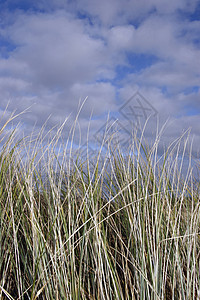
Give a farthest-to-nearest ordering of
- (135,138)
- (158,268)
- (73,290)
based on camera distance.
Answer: (135,138), (158,268), (73,290)

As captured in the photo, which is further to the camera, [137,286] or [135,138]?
[135,138]

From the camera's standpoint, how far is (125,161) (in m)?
2.45

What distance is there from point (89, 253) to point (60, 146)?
0.89 metres

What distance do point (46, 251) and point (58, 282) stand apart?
0.71ft

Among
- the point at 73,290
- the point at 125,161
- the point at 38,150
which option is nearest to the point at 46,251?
the point at 73,290

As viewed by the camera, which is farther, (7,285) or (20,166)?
(20,166)

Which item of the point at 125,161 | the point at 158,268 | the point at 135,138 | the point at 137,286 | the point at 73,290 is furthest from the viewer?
the point at 125,161

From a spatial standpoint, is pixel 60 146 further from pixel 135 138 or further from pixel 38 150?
pixel 135 138

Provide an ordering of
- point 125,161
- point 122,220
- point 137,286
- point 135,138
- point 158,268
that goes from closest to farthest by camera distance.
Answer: point 137,286 → point 158,268 → point 122,220 → point 135,138 → point 125,161

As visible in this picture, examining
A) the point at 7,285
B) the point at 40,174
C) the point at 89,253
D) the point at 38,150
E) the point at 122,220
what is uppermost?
the point at 38,150

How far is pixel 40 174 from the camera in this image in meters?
2.39

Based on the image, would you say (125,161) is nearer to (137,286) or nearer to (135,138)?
(135,138)

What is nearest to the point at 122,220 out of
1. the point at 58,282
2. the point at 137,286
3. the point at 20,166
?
the point at 137,286

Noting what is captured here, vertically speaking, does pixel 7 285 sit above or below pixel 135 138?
below
